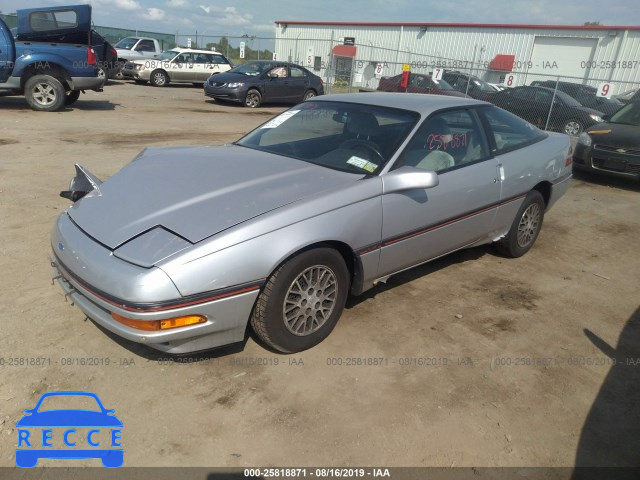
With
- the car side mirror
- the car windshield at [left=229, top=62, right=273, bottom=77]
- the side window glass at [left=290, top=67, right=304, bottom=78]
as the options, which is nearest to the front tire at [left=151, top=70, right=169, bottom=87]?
the car windshield at [left=229, top=62, right=273, bottom=77]

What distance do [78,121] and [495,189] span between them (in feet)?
31.8

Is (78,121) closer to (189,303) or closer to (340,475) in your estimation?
(189,303)

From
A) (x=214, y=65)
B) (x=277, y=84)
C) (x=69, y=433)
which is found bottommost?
(x=69, y=433)

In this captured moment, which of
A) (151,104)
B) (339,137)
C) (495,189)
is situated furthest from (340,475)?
(151,104)

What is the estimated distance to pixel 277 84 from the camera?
1623 centimetres

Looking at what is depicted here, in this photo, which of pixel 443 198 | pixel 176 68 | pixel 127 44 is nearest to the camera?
pixel 443 198

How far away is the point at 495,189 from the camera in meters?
4.07

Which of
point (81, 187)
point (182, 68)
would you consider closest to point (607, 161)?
point (81, 187)

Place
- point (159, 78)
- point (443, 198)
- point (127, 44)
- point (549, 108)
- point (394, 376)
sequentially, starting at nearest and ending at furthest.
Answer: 1. point (394, 376)
2. point (443, 198)
3. point (549, 108)
4. point (159, 78)
5. point (127, 44)

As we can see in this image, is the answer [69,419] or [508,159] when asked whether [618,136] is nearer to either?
[508,159]

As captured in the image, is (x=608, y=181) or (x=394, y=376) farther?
(x=608, y=181)

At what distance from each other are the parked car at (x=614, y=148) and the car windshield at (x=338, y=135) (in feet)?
19.7

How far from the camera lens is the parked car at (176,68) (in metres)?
19.1

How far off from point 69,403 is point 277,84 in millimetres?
14921
